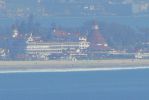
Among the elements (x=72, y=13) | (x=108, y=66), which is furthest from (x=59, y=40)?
(x=72, y=13)

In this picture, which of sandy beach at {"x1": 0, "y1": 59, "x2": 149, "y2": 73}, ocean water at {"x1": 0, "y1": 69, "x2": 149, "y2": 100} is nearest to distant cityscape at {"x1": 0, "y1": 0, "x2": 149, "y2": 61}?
sandy beach at {"x1": 0, "y1": 59, "x2": 149, "y2": 73}

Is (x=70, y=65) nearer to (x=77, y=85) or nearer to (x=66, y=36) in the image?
(x=66, y=36)

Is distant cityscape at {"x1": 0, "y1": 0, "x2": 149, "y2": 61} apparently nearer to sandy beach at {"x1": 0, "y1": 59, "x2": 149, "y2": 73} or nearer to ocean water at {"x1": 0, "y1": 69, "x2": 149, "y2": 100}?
sandy beach at {"x1": 0, "y1": 59, "x2": 149, "y2": 73}

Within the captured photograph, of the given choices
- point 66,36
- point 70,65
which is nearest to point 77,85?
point 70,65

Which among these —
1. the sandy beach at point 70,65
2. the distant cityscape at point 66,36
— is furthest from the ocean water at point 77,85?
the distant cityscape at point 66,36

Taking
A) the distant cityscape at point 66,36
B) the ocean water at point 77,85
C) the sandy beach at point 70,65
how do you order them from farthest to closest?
the distant cityscape at point 66,36, the sandy beach at point 70,65, the ocean water at point 77,85

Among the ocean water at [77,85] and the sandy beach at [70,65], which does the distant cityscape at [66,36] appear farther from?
the ocean water at [77,85]

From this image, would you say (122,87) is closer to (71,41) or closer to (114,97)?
(114,97)
